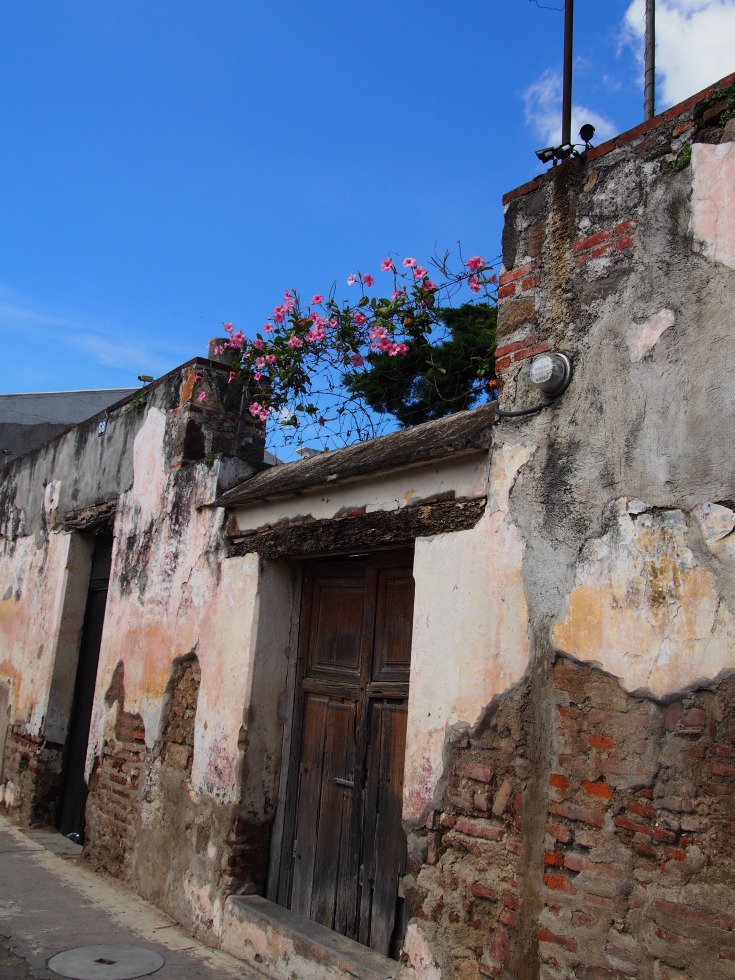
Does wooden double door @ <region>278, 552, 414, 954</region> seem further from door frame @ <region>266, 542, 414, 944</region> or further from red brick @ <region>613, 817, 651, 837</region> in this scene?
red brick @ <region>613, 817, 651, 837</region>

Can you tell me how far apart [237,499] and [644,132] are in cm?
289

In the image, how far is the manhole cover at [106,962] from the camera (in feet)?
13.0

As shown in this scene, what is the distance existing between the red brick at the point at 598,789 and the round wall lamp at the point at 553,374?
141cm

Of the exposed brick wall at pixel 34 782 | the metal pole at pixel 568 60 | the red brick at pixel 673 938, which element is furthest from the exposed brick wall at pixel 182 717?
the metal pole at pixel 568 60

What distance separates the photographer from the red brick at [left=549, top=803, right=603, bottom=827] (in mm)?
2732

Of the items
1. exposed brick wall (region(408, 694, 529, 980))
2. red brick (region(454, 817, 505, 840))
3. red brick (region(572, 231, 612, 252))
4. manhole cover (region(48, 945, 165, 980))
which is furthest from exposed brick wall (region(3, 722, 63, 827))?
red brick (region(572, 231, 612, 252))

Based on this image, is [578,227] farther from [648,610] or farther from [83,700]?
[83,700]

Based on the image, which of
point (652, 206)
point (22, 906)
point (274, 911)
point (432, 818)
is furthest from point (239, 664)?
point (652, 206)

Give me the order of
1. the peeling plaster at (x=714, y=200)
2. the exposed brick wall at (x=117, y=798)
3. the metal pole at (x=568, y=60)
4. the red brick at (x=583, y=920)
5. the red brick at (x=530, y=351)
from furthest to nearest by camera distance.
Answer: the exposed brick wall at (x=117, y=798) < the metal pole at (x=568, y=60) < the red brick at (x=530, y=351) < the peeling plaster at (x=714, y=200) < the red brick at (x=583, y=920)

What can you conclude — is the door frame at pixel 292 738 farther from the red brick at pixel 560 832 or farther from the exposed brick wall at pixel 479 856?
the red brick at pixel 560 832

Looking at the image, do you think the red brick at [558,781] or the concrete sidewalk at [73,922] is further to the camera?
the concrete sidewalk at [73,922]

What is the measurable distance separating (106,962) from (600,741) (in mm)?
2898

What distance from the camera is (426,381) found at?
574 cm

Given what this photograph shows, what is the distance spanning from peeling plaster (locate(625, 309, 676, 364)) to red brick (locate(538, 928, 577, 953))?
6.46ft
